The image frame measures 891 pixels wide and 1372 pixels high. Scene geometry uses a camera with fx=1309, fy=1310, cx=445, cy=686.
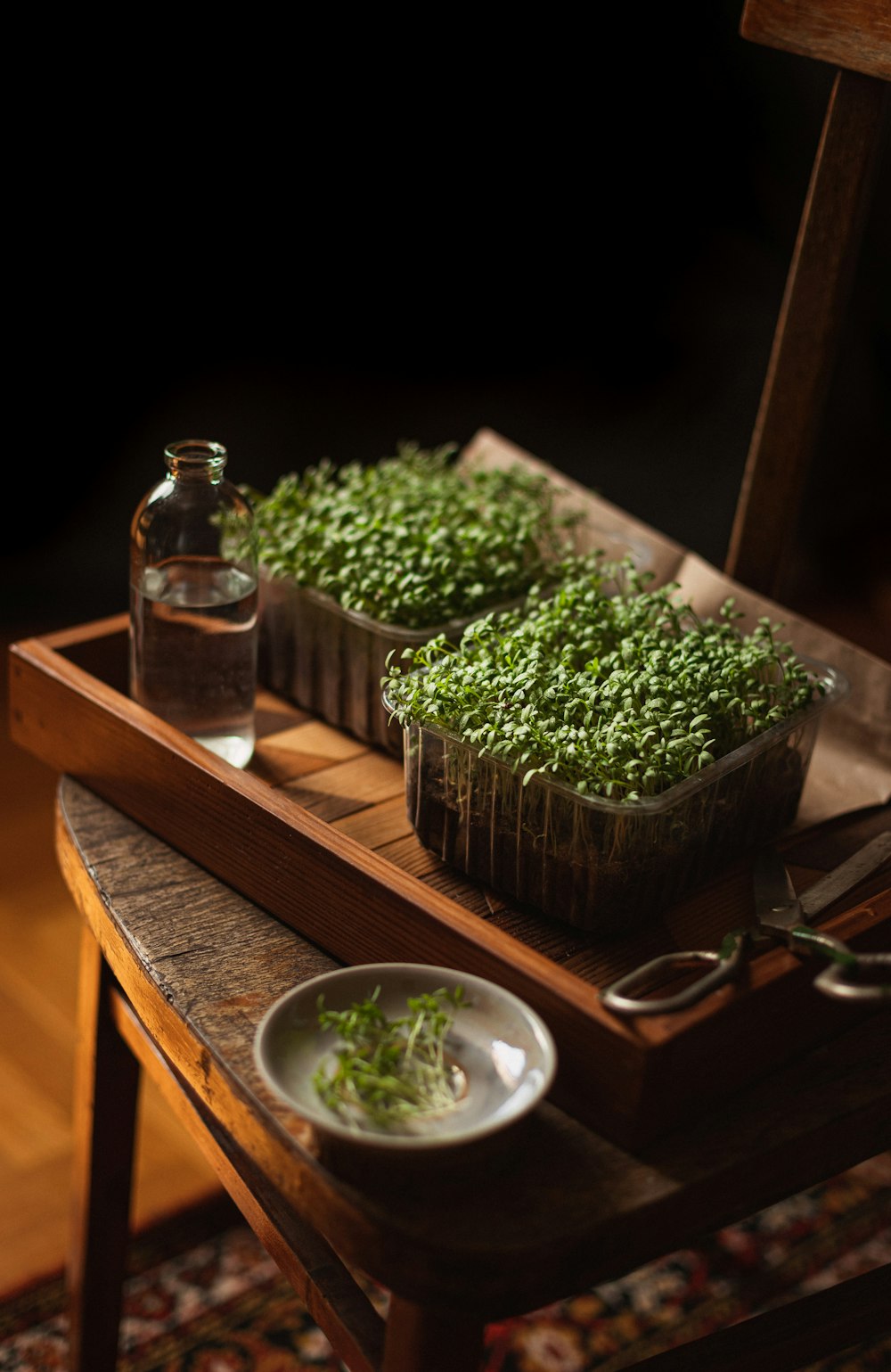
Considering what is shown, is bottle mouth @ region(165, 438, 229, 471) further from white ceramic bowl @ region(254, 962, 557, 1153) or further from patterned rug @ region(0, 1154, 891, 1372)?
patterned rug @ region(0, 1154, 891, 1372)

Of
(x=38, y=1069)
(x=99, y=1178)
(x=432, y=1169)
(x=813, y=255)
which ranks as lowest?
(x=38, y=1069)

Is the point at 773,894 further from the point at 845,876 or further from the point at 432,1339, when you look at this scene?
the point at 432,1339

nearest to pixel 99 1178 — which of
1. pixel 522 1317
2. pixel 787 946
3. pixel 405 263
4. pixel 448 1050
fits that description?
pixel 522 1317

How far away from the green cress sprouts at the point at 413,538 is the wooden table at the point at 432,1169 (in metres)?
0.28

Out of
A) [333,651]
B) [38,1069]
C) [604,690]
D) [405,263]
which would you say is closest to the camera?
[604,690]

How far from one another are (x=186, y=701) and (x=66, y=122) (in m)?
1.79

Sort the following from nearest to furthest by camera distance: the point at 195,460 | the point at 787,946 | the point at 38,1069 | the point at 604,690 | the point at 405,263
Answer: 1. the point at 787,946
2. the point at 604,690
3. the point at 195,460
4. the point at 38,1069
5. the point at 405,263

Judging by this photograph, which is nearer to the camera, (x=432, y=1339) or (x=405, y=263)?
(x=432, y=1339)

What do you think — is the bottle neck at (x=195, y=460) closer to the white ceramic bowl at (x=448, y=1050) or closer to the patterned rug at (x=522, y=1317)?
the white ceramic bowl at (x=448, y=1050)

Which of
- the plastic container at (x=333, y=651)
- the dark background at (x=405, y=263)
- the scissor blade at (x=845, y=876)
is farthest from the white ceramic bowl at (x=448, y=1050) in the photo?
the dark background at (x=405, y=263)

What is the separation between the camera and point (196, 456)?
1.09 meters

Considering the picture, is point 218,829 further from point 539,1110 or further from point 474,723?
point 539,1110

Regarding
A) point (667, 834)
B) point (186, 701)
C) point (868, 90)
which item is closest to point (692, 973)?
point (667, 834)

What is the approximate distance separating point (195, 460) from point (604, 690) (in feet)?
1.32
